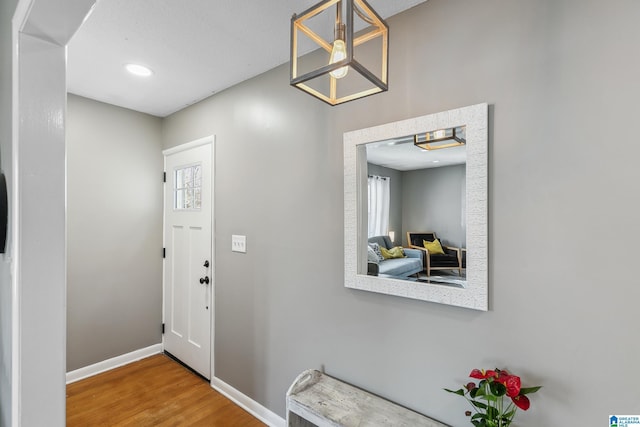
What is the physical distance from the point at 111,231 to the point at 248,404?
1971mm

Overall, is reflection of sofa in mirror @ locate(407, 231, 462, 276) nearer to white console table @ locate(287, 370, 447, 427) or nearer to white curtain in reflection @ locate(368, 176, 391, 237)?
white curtain in reflection @ locate(368, 176, 391, 237)

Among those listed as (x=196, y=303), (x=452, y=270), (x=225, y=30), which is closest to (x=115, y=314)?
(x=196, y=303)

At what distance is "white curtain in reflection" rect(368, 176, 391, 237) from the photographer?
65.6 inches

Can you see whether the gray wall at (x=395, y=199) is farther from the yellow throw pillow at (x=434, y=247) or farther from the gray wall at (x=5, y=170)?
the gray wall at (x=5, y=170)

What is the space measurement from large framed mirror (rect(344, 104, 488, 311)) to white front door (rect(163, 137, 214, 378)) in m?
1.51

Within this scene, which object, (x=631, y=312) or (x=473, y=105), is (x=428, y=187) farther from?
(x=631, y=312)

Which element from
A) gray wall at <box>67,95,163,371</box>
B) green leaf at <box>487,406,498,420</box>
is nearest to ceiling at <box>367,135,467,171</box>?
green leaf at <box>487,406,498,420</box>

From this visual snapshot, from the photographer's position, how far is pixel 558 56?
1192mm

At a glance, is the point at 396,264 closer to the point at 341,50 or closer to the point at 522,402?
the point at 522,402

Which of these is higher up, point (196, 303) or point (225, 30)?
point (225, 30)

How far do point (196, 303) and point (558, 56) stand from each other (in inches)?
117

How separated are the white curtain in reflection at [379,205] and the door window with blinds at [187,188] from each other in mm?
1753

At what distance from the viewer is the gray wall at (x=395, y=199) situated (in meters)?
1.63

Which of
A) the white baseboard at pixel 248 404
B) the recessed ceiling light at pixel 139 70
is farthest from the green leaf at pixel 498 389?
the recessed ceiling light at pixel 139 70
